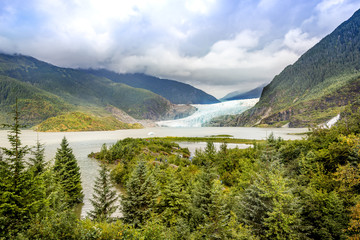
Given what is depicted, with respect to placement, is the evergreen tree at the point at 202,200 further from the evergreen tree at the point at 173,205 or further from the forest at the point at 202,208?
the evergreen tree at the point at 173,205

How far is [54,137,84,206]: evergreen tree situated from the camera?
25.8 metres

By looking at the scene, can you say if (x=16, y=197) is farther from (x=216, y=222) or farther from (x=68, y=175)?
(x=68, y=175)

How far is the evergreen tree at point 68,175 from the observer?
84.6 ft

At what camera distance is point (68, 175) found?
26.8 meters

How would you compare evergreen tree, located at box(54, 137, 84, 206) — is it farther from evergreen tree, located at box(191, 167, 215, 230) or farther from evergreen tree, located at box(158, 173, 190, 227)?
evergreen tree, located at box(191, 167, 215, 230)

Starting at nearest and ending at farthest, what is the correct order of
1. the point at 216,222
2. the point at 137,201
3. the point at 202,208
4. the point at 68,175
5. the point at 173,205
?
the point at 216,222
the point at 202,208
the point at 137,201
the point at 173,205
the point at 68,175

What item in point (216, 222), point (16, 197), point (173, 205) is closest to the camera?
point (16, 197)

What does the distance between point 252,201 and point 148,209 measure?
8842 mm

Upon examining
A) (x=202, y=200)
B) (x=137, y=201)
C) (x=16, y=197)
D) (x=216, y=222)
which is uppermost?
(x=16, y=197)

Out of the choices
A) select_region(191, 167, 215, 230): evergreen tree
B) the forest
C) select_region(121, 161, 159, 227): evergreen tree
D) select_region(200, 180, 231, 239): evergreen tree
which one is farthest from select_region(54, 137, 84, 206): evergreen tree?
select_region(200, 180, 231, 239): evergreen tree

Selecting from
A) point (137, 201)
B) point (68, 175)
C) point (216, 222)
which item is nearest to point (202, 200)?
point (216, 222)

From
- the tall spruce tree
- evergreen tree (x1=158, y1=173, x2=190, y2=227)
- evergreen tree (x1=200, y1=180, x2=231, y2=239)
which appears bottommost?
evergreen tree (x1=158, y1=173, x2=190, y2=227)

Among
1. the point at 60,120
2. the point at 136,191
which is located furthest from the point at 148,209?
the point at 60,120

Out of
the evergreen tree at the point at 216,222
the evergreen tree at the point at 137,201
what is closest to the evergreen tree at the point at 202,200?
the evergreen tree at the point at 216,222
